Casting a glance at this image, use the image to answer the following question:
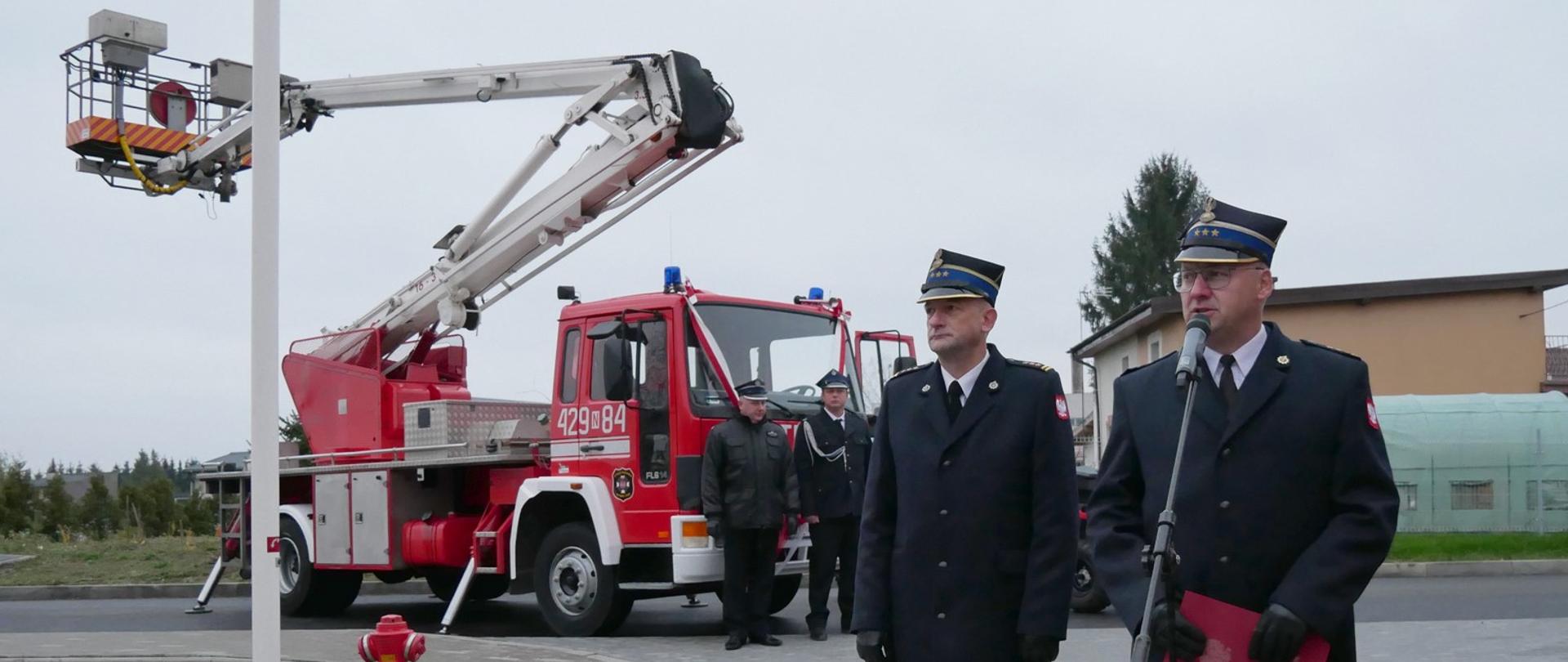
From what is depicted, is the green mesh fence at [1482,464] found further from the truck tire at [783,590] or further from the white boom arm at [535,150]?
the white boom arm at [535,150]

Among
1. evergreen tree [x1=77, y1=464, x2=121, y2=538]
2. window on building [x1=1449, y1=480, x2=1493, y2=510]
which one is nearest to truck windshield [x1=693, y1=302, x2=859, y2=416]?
window on building [x1=1449, y1=480, x2=1493, y2=510]

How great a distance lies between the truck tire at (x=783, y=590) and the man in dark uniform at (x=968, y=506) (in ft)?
28.2

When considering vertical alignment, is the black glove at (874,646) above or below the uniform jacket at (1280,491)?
below

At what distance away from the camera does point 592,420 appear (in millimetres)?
11914

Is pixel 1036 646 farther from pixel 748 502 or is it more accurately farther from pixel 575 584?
pixel 575 584

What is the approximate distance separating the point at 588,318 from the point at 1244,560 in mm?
8783

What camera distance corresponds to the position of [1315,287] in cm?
3027

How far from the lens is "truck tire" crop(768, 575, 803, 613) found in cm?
1352

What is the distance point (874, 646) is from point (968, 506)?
1.75 ft

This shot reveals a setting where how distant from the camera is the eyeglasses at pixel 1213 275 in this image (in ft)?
13.0

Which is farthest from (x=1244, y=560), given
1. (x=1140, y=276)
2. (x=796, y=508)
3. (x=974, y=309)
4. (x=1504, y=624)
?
(x=1140, y=276)

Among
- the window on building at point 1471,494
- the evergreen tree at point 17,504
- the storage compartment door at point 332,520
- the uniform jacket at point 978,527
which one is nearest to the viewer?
the uniform jacket at point 978,527

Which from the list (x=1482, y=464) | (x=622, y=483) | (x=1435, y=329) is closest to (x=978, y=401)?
(x=622, y=483)

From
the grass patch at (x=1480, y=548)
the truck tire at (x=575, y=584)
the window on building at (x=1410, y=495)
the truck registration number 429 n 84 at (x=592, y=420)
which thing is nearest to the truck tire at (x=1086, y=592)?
the truck tire at (x=575, y=584)
